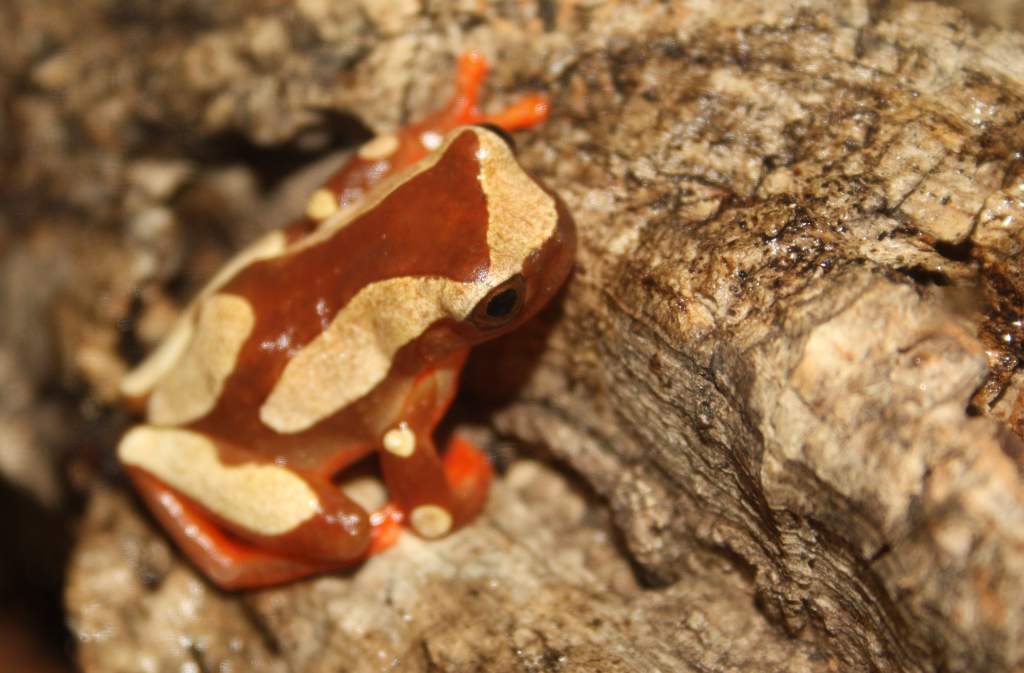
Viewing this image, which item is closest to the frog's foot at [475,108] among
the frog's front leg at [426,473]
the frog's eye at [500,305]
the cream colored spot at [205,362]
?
the frog's eye at [500,305]

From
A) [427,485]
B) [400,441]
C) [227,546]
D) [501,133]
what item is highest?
[501,133]

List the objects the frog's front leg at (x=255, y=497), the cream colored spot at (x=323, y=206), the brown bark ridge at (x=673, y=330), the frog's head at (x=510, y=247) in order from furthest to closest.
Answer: the cream colored spot at (x=323, y=206), the frog's front leg at (x=255, y=497), the frog's head at (x=510, y=247), the brown bark ridge at (x=673, y=330)

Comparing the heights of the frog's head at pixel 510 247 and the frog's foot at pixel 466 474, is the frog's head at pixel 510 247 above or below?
above

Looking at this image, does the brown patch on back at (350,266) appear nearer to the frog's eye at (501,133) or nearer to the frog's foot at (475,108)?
the frog's eye at (501,133)

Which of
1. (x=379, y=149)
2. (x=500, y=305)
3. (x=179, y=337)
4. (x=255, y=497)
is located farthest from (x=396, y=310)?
(x=179, y=337)

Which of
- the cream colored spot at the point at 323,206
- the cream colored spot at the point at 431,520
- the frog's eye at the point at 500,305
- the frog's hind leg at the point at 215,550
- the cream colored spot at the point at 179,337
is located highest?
the frog's eye at the point at 500,305

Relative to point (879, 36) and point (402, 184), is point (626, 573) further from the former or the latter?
point (879, 36)

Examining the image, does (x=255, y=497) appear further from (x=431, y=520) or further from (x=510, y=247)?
(x=510, y=247)
